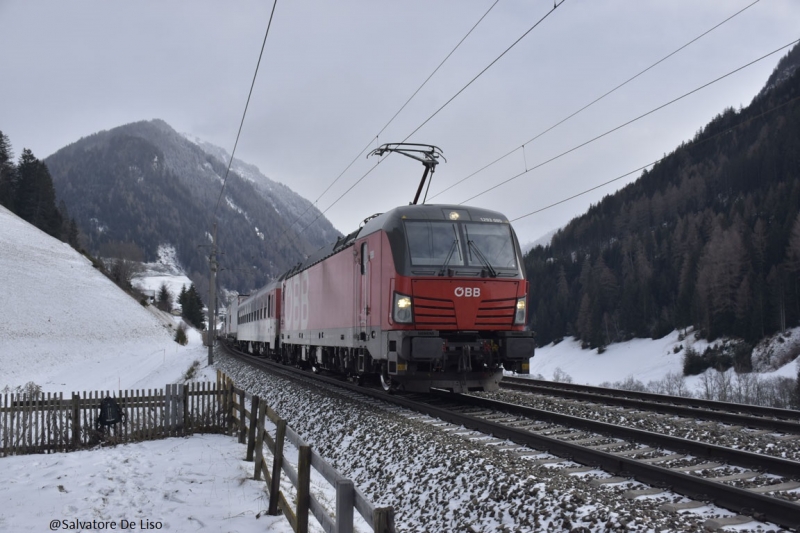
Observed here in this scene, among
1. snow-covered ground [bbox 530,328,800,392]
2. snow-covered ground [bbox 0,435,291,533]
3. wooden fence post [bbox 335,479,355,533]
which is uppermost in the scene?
wooden fence post [bbox 335,479,355,533]

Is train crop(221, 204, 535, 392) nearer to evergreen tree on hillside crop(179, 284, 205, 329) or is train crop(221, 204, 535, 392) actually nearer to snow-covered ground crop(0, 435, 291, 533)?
snow-covered ground crop(0, 435, 291, 533)

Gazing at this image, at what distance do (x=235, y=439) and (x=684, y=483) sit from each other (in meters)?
8.70

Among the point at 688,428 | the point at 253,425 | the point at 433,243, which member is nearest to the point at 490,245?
the point at 433,243

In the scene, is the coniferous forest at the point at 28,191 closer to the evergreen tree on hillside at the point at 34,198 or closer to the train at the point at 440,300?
the evergreen tree on hillside at the point at 34,198

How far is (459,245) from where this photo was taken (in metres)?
11.9

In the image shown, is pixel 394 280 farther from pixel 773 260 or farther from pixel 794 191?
pixel 794 191

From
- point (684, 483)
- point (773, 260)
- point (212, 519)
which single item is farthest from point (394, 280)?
point (773, 260)

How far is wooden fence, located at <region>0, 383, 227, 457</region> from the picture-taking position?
1148cm

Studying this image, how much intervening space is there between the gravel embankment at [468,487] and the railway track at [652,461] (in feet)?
0.46

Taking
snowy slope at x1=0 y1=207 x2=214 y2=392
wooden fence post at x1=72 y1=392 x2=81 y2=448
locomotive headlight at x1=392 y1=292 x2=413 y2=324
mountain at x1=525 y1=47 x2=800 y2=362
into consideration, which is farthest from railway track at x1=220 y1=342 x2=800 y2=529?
mountain at x1=525 y1=47 x2=800 y2=362

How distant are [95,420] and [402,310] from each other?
654 centimetres

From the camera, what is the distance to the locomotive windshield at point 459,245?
11.6 meters

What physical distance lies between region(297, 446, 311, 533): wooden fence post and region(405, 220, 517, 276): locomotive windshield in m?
5.90

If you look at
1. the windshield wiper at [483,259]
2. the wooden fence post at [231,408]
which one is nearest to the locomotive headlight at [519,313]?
the windshield wiper at [483,259]
